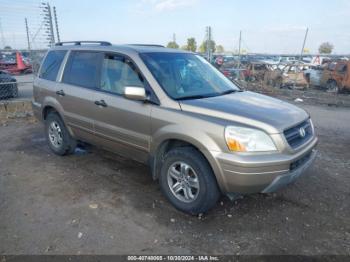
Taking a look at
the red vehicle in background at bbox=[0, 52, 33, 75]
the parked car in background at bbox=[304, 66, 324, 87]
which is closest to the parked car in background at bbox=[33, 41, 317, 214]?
the parked car in background at bbox=[304, 66, 324, 87]

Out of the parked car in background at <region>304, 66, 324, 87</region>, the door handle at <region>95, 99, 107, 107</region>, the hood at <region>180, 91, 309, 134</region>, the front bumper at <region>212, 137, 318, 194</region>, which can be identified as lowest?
the parked car in background at <region>304, 66, 324, 87</region>

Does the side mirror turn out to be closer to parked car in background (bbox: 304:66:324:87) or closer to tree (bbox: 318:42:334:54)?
parked car in background (bbox: 304:66:324:87)

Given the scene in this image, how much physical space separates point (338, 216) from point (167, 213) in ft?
6.56

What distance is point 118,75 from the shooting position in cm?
410

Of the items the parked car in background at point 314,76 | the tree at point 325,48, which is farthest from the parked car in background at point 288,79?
the tree at point 325,48

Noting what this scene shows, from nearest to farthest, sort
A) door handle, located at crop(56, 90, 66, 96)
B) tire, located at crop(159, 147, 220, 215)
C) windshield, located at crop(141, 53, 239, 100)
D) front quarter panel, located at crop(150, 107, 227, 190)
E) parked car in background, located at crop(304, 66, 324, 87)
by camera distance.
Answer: front quarter panel, located at crop(150, 107, 227, 190) → tire, located at crop(159, 147, 220, 215) → windshield, located at crop(141, 53, 239, 100) → door handle, located at crop(56, 90, 66, 96) → parked car in background, located at crop(304, 66, 324, 87)

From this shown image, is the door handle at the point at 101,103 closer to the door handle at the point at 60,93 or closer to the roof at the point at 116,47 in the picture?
the roof at the point at 116,47

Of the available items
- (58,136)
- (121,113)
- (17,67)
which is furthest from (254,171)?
(17,67)

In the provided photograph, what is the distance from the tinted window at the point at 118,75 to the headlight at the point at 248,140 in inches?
54.5

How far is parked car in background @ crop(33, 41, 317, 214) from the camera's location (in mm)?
3029

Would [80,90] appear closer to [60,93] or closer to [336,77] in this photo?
[60,93]

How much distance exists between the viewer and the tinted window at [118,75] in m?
3.89

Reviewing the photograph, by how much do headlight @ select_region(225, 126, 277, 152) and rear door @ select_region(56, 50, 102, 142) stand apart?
87.0 inches

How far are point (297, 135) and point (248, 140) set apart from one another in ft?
2.29
